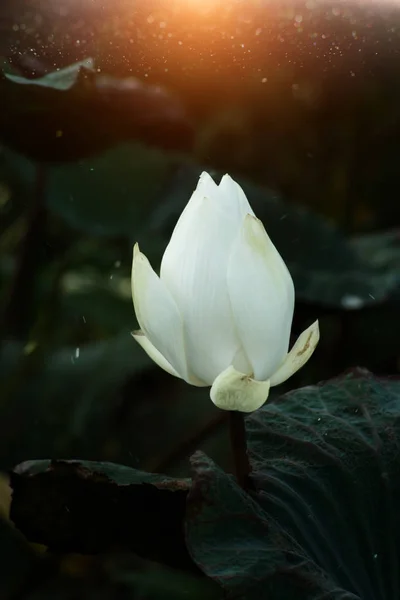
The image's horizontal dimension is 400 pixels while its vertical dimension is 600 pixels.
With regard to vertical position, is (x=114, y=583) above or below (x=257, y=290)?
below

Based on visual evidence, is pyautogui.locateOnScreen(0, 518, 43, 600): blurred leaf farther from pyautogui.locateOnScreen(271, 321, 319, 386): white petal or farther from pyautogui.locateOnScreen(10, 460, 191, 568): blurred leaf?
pyautogui.locateOnScreen(271, 321, 319, 386): white petal

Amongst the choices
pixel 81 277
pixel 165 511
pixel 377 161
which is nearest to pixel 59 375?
pixel 81 277

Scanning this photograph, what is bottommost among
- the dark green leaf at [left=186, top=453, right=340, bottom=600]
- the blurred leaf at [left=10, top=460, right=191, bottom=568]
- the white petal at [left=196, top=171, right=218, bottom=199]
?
the blurred leaf at [left=10, top=460, right=191, bottom=568]

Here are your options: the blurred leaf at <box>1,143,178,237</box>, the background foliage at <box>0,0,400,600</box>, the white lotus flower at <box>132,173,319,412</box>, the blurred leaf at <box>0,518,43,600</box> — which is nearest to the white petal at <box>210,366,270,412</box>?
the white lotus flower at <box>132,173,319,412</box>

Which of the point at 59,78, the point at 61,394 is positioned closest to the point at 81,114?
the point at 59,78

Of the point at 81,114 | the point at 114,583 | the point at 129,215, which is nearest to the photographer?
the point at 114,583

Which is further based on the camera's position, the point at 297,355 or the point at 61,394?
the point at 61,394

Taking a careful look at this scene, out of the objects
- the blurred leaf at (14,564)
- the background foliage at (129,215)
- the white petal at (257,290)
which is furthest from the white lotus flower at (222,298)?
the blurred leaf at (14,564)

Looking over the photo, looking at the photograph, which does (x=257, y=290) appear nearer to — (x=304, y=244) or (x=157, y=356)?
(x=157, y=356)
